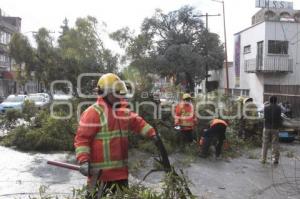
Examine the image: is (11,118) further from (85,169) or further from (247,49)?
(247,49)

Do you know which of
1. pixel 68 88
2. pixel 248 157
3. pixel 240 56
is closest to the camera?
pixel 248 157

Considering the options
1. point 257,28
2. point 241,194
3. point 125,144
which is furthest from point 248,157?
point 257,28

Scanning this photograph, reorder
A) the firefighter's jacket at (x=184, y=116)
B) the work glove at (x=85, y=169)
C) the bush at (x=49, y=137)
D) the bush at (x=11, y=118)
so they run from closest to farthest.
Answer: the work glove at (x=85, y=169) → the firefighter's jacket at (x=184, y=116) → the bush at (x=49, y=137) → the bush at (x=11, y=118)

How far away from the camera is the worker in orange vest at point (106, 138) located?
472 centimetres

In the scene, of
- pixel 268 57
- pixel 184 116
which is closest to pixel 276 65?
pixel 268 57

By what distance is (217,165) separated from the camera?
11.4 metres

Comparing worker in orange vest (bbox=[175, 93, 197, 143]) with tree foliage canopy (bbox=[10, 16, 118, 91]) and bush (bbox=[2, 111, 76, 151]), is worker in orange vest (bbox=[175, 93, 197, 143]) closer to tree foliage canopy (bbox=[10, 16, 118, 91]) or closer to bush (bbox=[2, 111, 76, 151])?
bush (bbox=[2, 111, 76, 151])

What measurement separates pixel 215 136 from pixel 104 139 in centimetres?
762

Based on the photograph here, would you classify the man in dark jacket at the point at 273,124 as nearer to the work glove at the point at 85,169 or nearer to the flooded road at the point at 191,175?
the flooded road at the point at 191,175

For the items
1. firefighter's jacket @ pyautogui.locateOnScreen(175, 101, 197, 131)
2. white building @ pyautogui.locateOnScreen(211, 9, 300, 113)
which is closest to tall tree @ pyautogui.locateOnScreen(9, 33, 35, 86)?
firefighter's jacket @ pyautogui.locateOnScreen(175, 101, 197, 131)

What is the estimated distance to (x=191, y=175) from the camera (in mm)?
9898

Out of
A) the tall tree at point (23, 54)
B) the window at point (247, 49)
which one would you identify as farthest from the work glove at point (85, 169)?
the window at point (247, 49)

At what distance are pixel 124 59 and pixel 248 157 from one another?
30.7 ft

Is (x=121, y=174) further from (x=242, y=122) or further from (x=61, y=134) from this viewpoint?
(x=242, y=122)
